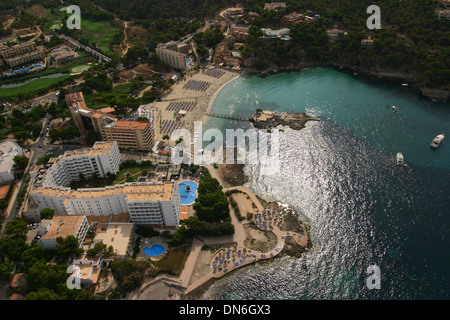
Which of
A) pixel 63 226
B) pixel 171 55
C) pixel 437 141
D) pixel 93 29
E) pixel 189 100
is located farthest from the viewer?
pixel 93 29

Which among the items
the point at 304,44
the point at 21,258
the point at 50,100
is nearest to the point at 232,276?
the point at 21,258

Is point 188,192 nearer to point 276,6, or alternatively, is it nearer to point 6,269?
point 6,269

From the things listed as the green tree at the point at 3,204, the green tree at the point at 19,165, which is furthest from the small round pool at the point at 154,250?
the green tree at the point at 19,165

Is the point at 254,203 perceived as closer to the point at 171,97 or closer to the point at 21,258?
the point at 21,258

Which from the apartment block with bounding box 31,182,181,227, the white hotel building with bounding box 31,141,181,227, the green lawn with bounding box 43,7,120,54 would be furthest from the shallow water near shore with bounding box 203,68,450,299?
the green lawn with bounding box 43,7,120,54

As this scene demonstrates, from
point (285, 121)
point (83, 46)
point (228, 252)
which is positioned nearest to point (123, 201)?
point (228, 252)

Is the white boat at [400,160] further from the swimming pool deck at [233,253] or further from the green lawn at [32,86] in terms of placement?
the green lawn at [32,86]

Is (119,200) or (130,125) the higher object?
(130,125)
